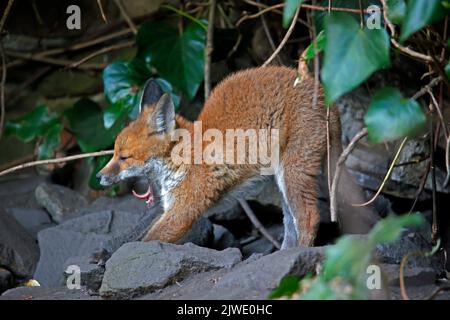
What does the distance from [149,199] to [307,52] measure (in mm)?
2575

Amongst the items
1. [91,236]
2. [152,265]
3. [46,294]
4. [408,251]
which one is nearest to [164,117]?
[91,236]

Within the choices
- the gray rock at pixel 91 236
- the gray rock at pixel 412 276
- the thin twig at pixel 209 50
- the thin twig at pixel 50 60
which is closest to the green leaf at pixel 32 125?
the thin twig at pixel 50 60

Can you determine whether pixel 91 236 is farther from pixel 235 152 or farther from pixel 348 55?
pixel 348 55

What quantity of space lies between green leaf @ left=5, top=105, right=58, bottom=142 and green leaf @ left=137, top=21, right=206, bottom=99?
155cm

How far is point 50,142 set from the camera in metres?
8.64

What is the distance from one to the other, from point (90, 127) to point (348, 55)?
536cm

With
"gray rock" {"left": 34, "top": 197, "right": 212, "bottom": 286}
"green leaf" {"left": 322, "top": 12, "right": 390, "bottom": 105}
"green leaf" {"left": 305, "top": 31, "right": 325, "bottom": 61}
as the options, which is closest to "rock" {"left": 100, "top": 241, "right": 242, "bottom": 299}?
"gray rock" {"left": 34, "top": 197, "right": 212, "bottom": 286}

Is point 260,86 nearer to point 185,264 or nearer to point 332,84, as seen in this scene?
point 185,264

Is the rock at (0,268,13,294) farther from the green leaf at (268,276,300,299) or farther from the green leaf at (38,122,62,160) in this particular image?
the green leaf at (268,276,300,299)

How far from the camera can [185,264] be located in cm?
513

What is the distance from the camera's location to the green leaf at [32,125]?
866cm

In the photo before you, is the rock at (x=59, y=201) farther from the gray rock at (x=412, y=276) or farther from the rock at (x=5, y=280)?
the gray rock at (x=412, y=276)

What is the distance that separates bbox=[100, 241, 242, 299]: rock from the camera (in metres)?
5.02
